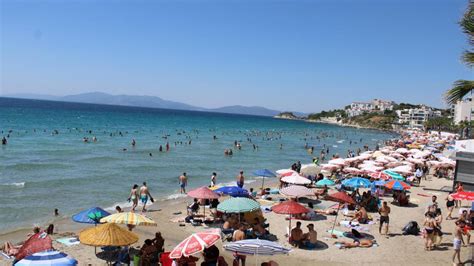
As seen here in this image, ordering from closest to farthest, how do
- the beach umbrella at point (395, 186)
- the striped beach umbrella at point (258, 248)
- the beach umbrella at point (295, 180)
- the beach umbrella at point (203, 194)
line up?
the striped beach umbrella at point (258, 248) → the beach umbrella at point (203, 194) → the beach umbrella at point (395, 186) → the beach umbrella at point (295, 180)

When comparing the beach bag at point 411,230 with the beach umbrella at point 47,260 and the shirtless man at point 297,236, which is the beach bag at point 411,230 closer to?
the shirtless man at point 297,236

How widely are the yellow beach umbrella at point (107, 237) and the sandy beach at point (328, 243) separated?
6.51 feet

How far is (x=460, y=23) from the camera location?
6.32 metres

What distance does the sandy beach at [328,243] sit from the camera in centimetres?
1155

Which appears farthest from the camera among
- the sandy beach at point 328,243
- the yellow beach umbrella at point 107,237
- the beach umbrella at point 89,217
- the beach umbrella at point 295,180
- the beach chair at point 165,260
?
the beach umbrella at point 295,180

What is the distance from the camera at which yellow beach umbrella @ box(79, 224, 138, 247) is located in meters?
9.28

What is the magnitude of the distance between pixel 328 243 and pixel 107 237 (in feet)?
23.1

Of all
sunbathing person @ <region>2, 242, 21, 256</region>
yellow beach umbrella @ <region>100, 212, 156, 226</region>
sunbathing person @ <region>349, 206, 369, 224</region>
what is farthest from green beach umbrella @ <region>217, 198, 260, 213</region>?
sunbathing person @ <region>2, 242, 21, 256</region>

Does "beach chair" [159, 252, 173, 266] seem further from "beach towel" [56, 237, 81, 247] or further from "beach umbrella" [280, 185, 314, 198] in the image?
"beach umbrella" [280, 185, 314, 198]

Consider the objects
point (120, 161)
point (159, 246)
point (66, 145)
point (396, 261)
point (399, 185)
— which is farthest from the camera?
point (66, 145)

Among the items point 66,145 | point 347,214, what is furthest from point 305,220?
point 66,145

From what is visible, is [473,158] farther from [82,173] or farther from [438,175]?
[82,173]

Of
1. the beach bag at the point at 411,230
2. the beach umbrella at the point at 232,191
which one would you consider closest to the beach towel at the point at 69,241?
the beach umbrella at the point at 232,191

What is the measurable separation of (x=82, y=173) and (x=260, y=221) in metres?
16.2
